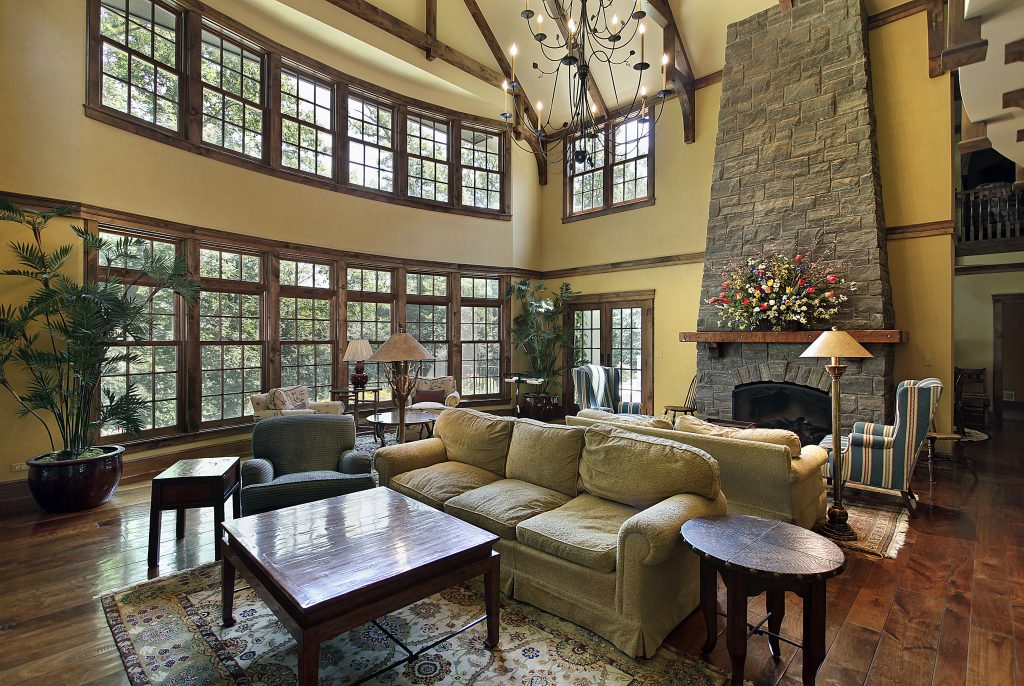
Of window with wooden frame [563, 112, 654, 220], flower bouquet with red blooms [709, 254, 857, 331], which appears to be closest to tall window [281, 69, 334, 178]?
window with wooden frame [563, 112, 654, 220]

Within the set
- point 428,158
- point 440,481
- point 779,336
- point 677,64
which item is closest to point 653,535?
point 440,481

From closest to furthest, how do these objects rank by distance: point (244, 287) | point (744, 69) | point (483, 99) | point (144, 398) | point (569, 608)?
point (569, 608)
point (144, 398)
point (244, 287)
point (744, 69)
point (483, 99)

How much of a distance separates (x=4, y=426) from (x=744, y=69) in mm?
8844

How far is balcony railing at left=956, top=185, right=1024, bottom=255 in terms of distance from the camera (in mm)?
7598

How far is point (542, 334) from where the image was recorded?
27.8ft

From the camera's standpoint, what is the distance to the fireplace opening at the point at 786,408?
5551 millimetres

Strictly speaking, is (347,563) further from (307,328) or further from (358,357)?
(307,328)

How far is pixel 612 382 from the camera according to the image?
21.9ft

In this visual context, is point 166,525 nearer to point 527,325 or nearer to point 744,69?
point 527,325

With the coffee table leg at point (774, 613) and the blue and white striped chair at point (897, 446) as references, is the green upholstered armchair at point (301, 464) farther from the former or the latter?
the blue and white striped chair at point (897, 446)

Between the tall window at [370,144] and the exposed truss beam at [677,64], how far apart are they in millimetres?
4073

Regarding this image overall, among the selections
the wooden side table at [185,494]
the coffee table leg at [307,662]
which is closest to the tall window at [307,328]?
the wooden side table at [185,494]

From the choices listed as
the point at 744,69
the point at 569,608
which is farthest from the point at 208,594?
the point at 744,69

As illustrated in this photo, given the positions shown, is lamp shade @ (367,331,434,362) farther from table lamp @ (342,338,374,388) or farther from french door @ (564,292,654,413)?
french door @ (564,292,654,413)
